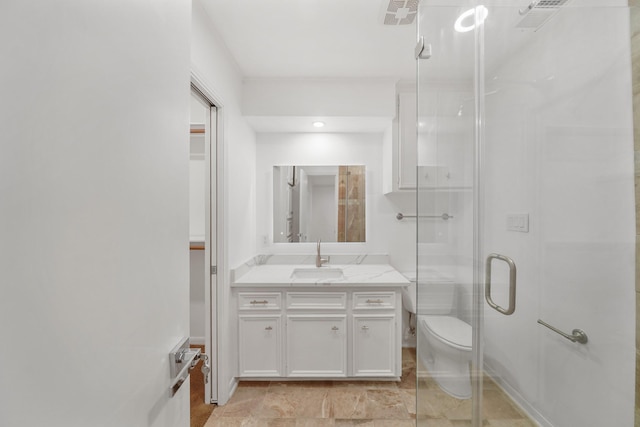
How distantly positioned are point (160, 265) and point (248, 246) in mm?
2002

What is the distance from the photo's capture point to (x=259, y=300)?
2.22 metres

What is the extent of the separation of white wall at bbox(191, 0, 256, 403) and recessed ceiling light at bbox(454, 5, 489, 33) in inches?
50.1

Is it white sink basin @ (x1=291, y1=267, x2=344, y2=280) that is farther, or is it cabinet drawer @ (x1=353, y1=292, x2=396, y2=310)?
white sink basin @ (x1=291, y1=267, x2=344, y2=280)

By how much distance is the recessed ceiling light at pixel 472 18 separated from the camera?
1.00m

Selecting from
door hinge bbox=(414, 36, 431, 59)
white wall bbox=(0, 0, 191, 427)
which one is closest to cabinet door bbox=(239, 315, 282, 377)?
white wall bbox=(0, 0, 191, 427)

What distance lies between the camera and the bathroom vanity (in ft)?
7.25

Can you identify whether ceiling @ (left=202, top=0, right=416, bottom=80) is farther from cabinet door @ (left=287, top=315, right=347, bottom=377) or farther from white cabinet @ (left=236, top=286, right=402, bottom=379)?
cabinet door @ (left=287, top=315, right=347, bottom=377)

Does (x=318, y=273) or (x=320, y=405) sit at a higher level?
(x=318, y=273)

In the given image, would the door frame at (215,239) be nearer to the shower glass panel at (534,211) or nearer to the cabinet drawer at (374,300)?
the cabinet drawer at (374,300)

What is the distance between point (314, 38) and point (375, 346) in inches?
87.2

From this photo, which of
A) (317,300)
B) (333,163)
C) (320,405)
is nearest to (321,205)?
(333,163)

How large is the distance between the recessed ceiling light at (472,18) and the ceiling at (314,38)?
0.61 m

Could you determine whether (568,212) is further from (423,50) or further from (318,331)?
(318,331)

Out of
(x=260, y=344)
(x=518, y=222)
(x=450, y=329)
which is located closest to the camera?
(x=518, y=222)
